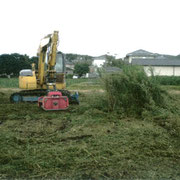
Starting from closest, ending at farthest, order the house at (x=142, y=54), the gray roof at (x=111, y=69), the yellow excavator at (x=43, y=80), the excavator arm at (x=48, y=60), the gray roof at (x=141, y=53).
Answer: the gray roof at (x=111, y=69) → the excavator arm at (x=48, y=60) → the yellow excavator at (x=43, y=80) → the house at (x=142, y=54) → the gray roof at (x=141, y=53)

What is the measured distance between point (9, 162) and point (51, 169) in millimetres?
876

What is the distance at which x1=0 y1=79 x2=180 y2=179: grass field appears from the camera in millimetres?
3979

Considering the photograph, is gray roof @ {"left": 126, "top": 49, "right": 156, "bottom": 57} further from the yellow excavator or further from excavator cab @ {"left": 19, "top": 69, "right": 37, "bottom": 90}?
excavator cab @ {"left": 19, "top": 69, "right": 37, "bottom": 90}

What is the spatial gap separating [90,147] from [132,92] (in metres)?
4.36

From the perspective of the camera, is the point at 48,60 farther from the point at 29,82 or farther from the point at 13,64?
the point at 13,64

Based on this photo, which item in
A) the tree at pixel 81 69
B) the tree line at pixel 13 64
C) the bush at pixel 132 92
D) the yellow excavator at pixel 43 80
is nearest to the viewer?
the bush at pixel 132 92

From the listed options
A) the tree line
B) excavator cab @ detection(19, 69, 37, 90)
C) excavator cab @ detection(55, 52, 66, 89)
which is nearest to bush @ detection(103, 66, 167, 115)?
excavator cab @ detection(55, 52, 66, 89)

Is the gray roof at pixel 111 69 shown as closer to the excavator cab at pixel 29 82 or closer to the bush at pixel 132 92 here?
the bush at pixel 132 92

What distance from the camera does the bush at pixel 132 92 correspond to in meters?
8.73

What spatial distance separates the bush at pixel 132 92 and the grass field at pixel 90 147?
29.7 inches

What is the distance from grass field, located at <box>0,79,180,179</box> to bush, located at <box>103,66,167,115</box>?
0.75 metres

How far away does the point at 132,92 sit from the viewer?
29.4 ft

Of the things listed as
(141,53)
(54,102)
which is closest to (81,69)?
(141,53)

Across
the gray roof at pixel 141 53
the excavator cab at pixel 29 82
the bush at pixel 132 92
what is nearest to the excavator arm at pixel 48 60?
the excavator cab at pixel 29 82
